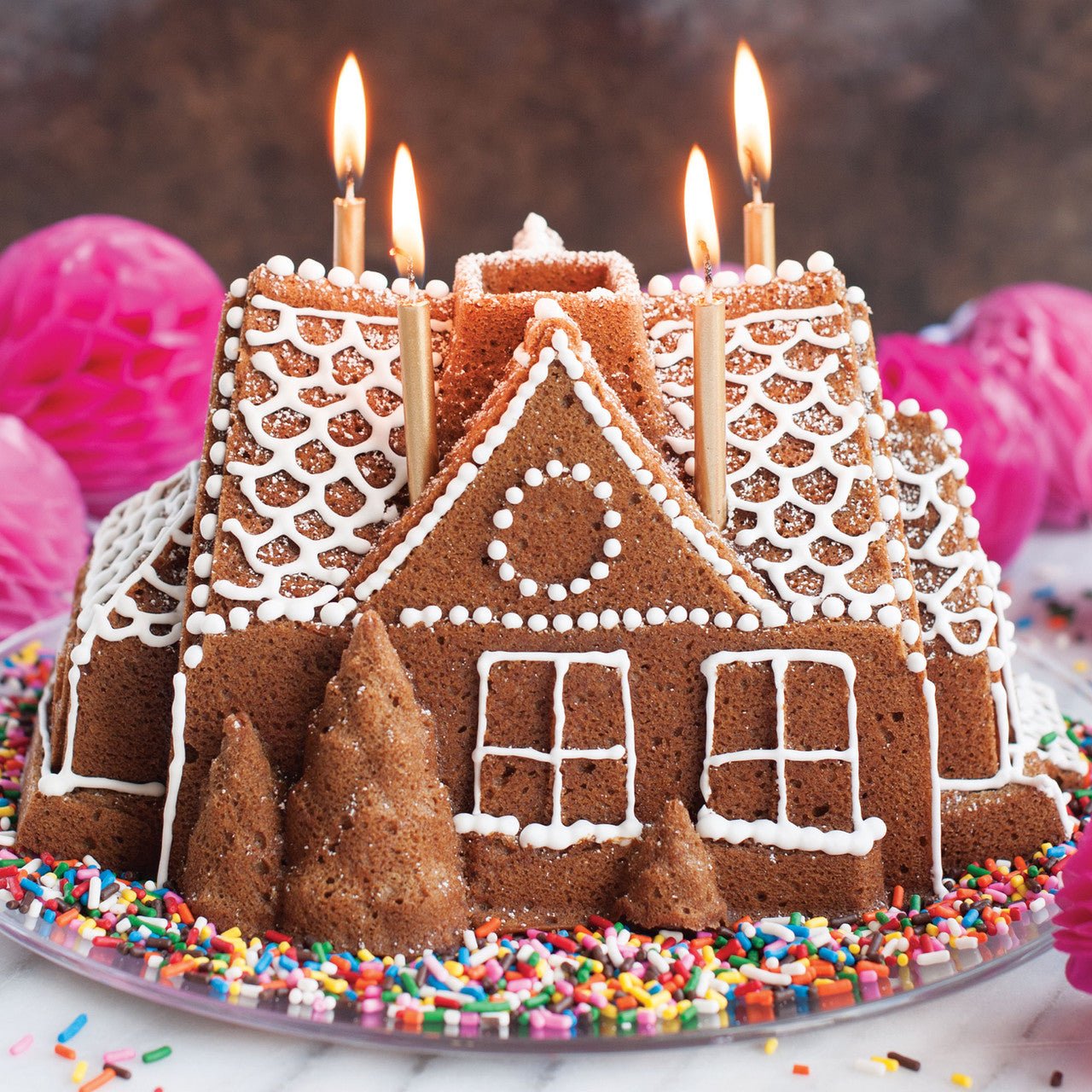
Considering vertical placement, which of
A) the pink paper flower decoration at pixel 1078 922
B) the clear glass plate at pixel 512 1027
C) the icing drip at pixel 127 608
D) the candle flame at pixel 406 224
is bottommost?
the clear glass plate at pixel 512 1027

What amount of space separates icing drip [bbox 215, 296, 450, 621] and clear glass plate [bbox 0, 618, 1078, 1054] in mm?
359

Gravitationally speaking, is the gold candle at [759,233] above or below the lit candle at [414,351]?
above

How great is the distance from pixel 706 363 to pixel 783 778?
17.0 inches

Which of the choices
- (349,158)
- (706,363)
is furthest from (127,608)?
Answer: (706,363)

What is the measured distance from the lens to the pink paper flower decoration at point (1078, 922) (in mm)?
1230

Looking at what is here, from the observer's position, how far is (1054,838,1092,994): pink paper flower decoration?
48.4 inches

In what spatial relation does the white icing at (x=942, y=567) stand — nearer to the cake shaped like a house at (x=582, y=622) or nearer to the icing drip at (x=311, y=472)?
the cake shaped like a house at (x=582, y=622)

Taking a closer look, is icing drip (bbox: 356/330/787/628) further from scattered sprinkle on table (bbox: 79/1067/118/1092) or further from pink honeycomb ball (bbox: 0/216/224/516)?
pink honeycomb ball (bbox: 0/216/224/516)

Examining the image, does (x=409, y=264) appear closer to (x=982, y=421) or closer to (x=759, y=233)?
(x=759, y=233)

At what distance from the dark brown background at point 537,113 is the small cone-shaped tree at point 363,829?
1.77 metres

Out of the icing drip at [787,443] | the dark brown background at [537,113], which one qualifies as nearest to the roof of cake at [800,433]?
the icing drip at [787,443]

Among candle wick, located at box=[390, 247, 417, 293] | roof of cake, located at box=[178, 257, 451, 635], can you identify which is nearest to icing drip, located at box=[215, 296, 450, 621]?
roof of cake, located at box=[178, 257, 451, 635]

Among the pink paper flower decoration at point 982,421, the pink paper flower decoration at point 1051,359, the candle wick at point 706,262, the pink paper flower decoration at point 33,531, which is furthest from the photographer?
the pink paper flower decoration at point 1051,359

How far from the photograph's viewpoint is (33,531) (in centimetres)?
212
